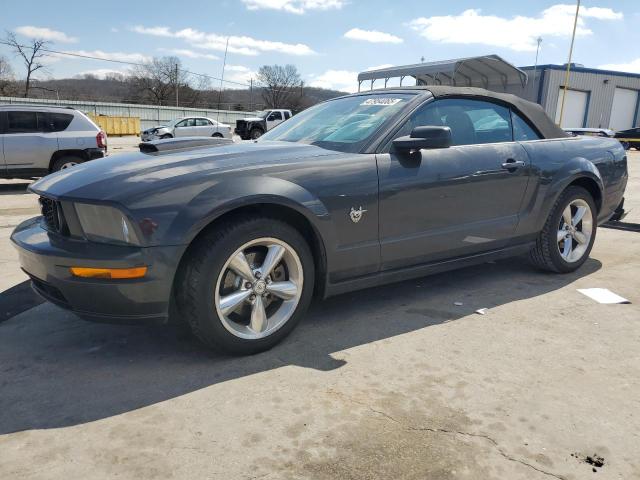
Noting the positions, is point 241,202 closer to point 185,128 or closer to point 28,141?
point 28,141

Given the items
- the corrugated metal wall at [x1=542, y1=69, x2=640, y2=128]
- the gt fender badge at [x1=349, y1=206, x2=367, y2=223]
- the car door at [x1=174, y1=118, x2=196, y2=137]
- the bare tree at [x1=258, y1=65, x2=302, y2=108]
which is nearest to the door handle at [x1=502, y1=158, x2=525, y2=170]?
the gt fender badge at [x1=349, y1=206, x2=367, y2=223]

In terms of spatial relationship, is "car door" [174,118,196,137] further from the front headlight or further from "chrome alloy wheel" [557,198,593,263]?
the front headlight

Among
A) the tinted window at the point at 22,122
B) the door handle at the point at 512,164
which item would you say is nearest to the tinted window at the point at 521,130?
the door handle at the point at 512,164

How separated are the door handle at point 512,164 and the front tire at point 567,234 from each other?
0.61 metres

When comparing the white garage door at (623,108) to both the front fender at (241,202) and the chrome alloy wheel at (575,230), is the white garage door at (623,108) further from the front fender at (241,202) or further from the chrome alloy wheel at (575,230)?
the front fender at (241,202)

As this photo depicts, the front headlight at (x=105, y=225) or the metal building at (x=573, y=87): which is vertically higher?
the metal building at (x=573, y=87)

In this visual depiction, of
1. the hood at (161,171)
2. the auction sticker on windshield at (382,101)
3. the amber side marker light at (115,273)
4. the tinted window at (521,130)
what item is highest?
the auction sticker on windshield at (382,101)

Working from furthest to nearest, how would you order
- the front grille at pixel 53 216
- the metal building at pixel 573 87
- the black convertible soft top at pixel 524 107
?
the metal building at pixel 573 87, the black convertible soft top at pixel 524 107, the front grille at pixel 53 216

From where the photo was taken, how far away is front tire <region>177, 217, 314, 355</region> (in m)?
2.59

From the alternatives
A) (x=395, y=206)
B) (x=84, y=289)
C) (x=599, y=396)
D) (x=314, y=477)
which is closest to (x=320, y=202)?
(x=395, y=206)

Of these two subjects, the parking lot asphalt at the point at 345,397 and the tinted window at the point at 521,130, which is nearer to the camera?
the parking lot asphalt at the point at 345,397

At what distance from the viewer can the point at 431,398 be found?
95.0 inches

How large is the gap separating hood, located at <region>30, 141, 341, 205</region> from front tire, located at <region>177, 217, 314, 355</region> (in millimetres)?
297

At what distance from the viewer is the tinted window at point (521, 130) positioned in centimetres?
406
